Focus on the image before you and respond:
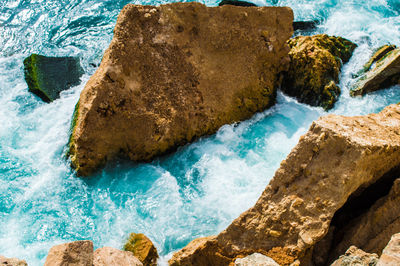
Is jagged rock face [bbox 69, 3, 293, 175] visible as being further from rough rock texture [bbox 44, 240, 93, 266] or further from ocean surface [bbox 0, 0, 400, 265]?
rough rock texture [bbox 44, 240, 93, 266]

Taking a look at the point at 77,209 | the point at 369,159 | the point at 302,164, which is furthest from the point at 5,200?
the point at 369,159

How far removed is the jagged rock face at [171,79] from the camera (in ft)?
16.6

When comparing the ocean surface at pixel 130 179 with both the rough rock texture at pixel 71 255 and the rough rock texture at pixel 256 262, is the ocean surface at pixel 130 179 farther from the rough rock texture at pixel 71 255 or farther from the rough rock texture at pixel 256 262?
the rough rock texture at pixel 256 262

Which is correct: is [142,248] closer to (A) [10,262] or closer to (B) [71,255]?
(B) [71,255]

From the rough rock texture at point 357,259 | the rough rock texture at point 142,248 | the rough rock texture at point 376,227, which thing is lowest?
the rough rock texture at point 142,248

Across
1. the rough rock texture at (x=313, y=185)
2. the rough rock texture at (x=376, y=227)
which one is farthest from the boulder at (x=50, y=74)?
the rough rock texture at (x=376, y=227)

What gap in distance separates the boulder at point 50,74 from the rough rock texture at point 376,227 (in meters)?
A: 5.51

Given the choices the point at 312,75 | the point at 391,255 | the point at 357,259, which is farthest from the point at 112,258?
the point at 312,75

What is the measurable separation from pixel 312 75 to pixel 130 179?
141 inches

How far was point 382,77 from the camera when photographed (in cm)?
645

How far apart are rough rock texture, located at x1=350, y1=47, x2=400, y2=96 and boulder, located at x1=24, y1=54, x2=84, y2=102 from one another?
17.6 ft

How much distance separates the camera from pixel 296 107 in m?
6.39

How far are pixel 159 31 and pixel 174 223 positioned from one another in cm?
274

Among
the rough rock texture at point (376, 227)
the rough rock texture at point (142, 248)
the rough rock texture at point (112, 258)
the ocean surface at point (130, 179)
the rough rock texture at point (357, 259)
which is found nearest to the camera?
the rough rock texture at point (357, 259)
